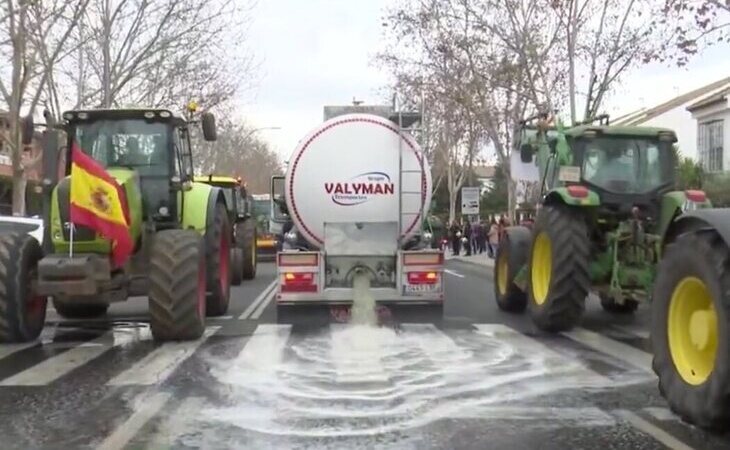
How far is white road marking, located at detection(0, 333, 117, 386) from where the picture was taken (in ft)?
30.0

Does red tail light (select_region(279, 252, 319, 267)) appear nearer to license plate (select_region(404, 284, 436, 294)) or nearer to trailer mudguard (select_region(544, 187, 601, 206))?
license plate (select_region(404, 284, 436, 294))

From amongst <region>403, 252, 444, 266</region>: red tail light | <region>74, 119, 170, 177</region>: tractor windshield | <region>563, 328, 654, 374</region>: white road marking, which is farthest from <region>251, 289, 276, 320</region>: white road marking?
<region>563, 328, 654, 374</region>: white road marking

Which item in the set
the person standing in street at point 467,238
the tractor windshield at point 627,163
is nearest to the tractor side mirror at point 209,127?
the tractor windshield at point 627,163

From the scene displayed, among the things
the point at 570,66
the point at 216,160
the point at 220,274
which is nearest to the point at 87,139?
the point at 220,274

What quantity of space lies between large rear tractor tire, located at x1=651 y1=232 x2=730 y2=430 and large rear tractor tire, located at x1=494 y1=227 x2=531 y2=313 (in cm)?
759

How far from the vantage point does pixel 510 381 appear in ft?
29.1

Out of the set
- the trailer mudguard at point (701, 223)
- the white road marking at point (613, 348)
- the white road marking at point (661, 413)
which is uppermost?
the trailer mudguard at point (701, 223)

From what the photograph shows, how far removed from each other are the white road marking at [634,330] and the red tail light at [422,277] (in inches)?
107

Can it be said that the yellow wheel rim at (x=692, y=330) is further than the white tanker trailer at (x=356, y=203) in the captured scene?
No

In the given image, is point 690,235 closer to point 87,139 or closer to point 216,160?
point 87,139

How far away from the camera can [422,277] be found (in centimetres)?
1299

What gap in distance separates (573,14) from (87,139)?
16.3 meters

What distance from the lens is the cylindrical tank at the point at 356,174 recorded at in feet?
44.0

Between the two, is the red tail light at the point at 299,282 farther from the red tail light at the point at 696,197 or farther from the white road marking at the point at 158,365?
the red tail light at the point at 696,197
